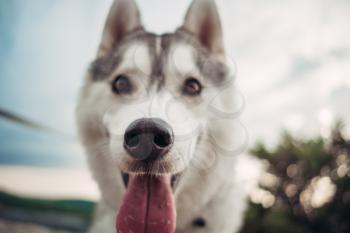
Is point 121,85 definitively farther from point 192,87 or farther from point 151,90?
point 192,87

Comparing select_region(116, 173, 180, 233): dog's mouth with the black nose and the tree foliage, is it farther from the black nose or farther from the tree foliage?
the tree foliage

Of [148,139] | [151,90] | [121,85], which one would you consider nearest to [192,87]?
[151,90]

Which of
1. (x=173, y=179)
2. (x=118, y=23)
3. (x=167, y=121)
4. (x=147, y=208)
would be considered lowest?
(x=147, y=208)

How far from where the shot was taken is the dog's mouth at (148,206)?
190cm

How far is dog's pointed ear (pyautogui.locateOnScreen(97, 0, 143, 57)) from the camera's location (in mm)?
2607

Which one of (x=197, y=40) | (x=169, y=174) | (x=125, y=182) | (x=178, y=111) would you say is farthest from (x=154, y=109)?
(x=197, y=40)

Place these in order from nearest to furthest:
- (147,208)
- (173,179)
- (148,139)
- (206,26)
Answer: (148,139), (147,208), (173,179), (206,26)

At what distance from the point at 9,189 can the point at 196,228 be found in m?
2.59

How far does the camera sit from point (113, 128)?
208cm

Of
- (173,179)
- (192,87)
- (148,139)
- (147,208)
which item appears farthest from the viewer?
(192,87)

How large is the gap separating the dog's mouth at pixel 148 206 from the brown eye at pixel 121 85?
49 centimetres

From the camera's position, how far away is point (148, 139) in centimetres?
176

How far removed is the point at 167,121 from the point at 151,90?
1.33 feet

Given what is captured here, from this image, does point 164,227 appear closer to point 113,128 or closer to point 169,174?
point 169,174
